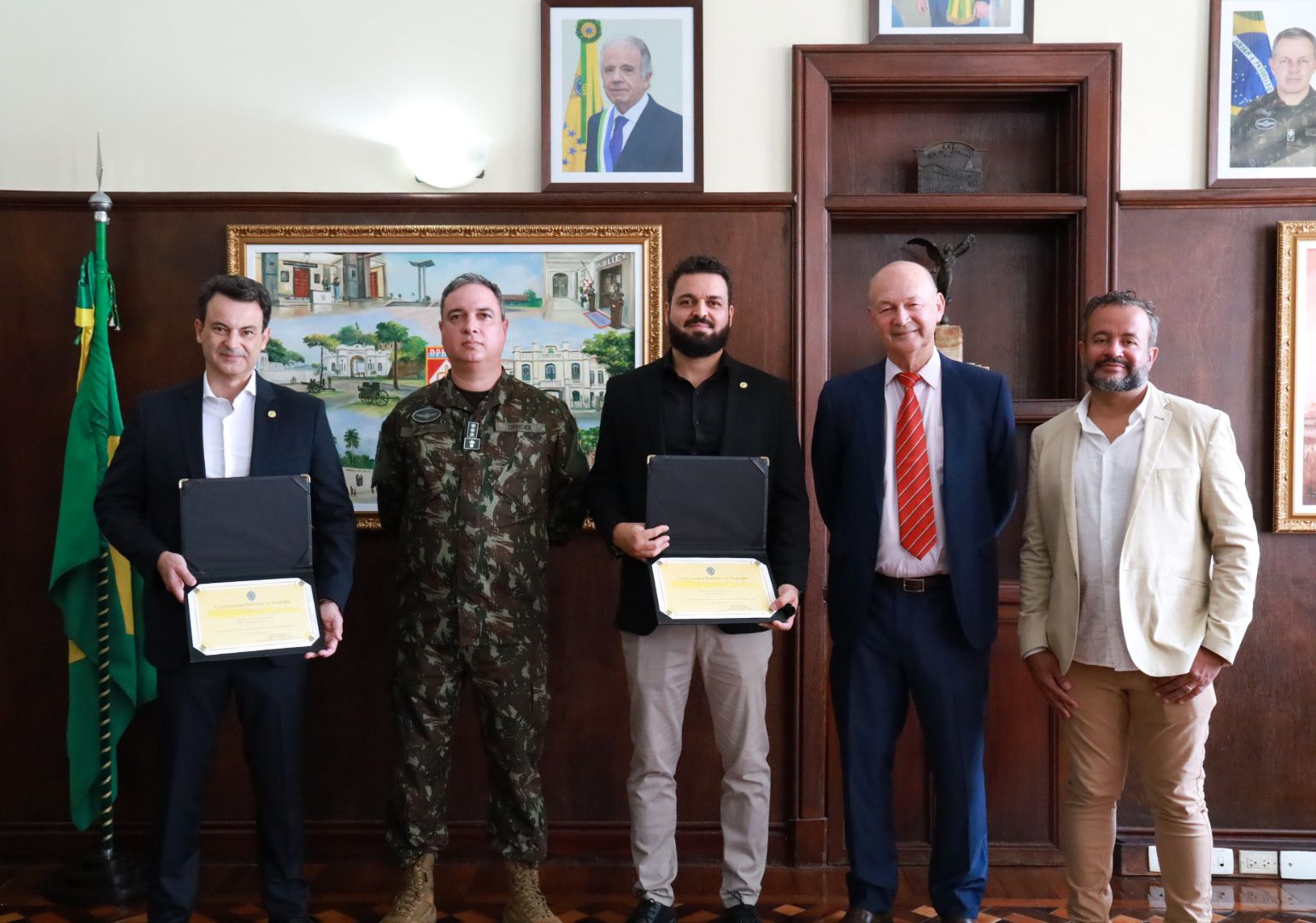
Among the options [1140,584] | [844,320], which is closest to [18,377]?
[844,320]

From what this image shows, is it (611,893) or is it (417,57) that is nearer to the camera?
(611,893)

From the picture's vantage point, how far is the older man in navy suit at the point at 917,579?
2545 mm

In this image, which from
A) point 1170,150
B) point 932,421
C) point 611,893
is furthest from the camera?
point 1170,150

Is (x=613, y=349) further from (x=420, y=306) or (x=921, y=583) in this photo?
(x=921, y=583)

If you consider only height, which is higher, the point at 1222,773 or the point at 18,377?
the point at 18,377

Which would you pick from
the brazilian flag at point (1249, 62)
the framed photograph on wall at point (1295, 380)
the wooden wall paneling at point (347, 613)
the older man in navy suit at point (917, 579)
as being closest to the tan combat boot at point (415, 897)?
the wooden wall paneling at point (347, 613)

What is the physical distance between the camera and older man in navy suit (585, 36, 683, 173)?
10.8 feet

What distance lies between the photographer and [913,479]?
256 cm

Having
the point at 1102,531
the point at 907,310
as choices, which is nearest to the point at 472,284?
the point at 907,310

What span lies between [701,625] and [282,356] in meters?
1.69

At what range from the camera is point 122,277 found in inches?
130

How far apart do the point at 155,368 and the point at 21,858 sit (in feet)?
5.46

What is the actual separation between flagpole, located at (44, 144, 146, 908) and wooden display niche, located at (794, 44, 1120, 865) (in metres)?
2.10

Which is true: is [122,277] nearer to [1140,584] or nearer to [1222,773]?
[1140,584]
